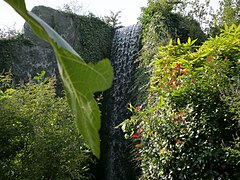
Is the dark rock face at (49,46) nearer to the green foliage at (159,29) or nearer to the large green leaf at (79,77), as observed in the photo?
the green foliage at (159,29)

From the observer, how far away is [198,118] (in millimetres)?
3510

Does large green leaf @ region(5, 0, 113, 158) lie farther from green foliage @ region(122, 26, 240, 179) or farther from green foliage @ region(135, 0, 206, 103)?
green foliage @ region(135, 0, 206, 103)

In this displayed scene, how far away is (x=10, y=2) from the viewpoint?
0.22 metres

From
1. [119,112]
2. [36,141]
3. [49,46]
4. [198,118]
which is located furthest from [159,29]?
[198,118]

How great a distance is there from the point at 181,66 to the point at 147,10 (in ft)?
14.1

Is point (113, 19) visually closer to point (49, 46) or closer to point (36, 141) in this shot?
point (49, 46)

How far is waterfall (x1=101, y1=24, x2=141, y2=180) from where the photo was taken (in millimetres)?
7823

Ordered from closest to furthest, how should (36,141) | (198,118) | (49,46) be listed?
(198,118) < (36,141) < (49,46)

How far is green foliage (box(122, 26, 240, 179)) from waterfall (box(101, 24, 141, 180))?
3.71 meters

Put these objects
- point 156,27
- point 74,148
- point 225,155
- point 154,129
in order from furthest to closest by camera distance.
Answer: point 156,27
point 74,148
point 154,129
point 225,155

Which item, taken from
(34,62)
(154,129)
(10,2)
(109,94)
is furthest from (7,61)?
(10,2)

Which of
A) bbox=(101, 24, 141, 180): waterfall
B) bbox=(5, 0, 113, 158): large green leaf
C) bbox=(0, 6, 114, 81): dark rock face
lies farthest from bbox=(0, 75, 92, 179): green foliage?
bbox=(5, 0, 113, 158): large green leaf

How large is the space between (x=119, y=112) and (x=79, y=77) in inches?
317

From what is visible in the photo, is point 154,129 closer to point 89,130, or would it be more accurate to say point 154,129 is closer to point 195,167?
point 195,167
